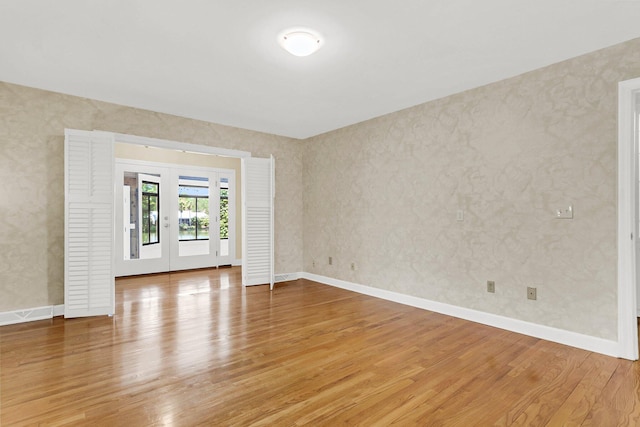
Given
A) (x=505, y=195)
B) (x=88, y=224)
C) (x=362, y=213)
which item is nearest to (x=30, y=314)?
(x=88, y=224)

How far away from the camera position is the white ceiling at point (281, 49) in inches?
87.7

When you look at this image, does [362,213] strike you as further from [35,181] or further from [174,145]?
[35,181]

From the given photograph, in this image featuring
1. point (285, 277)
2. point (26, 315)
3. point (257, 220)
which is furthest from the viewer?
point (285, 277)

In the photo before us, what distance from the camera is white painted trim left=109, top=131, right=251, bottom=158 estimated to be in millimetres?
4156

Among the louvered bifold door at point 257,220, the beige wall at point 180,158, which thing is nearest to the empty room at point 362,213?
the louvered bifold door at point 257,220

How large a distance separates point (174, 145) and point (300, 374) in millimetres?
3610

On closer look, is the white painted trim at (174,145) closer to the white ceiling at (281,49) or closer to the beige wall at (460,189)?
the beige wall at (460,189)

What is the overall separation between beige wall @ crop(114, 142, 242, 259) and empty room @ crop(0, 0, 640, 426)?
86.7 inches

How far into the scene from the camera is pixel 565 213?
2.90 m

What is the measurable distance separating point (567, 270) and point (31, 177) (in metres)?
5.57

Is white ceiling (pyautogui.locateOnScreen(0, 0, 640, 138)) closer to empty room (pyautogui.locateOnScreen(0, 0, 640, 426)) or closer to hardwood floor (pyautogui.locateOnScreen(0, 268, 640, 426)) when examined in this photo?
empty room (pyautogui.locateOnScreen(0, 0, 640, 426))

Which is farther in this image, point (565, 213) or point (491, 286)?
point (491, 286)

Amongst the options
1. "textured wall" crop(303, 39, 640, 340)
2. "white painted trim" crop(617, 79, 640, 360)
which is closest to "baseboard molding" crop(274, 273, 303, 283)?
"textured wall" crop(303, 39, 640, 340)

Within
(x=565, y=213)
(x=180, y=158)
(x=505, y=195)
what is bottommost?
(x=565, y=213)
